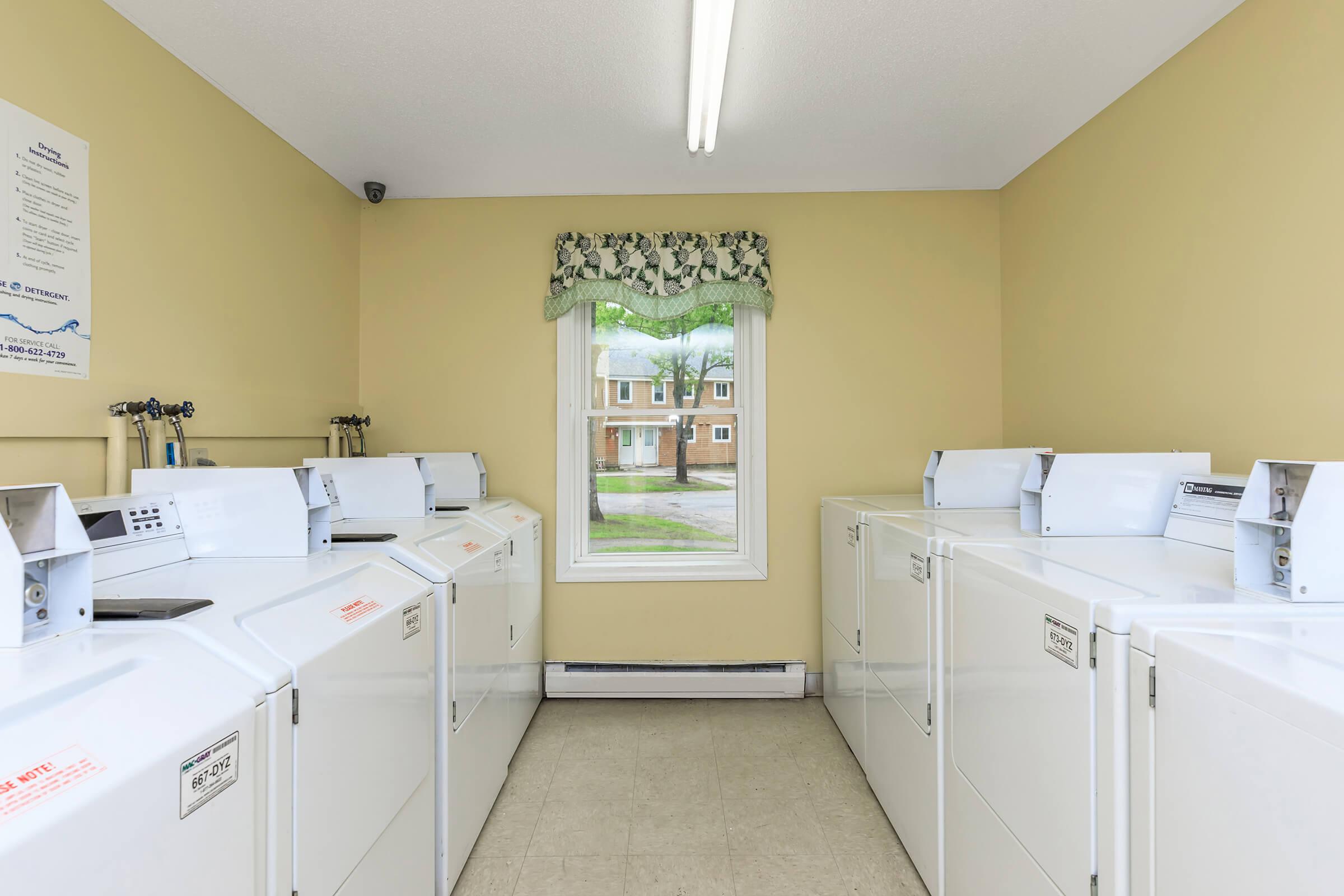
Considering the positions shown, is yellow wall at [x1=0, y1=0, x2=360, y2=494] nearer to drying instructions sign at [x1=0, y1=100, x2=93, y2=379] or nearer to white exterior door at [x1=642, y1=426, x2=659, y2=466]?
drying instructions sign at [x1=0, y1=100, x2=93, y2=379]

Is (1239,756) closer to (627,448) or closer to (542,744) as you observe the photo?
(542,744)

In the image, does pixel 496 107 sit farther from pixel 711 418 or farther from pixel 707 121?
pixel 711 418

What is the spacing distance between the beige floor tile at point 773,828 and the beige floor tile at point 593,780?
1.35 ft

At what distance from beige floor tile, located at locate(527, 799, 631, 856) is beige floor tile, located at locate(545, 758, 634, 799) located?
41mm

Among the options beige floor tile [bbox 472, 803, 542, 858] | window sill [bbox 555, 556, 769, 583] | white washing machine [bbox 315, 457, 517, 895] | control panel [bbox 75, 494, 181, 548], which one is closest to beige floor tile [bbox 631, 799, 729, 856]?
beige floor tile [bbox 472, 803, 542, 858]

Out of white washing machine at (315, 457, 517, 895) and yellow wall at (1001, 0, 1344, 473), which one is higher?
yellow wall at (1001, 0, 1344, 473)

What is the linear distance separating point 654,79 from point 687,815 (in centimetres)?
265

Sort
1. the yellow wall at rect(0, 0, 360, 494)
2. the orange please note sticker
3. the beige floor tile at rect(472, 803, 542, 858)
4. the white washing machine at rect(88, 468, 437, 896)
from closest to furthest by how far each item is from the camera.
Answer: the white washing machine at rect(88, 468, 437, 896) < the orange please note sticker < the yellow wall at rect(0, 0, 360, 494) < the beige floor tile at rect(472, 803, 542, 858)

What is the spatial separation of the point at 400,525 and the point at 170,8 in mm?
1696

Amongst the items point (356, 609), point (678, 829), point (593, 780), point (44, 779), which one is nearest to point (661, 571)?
point (593, 780)

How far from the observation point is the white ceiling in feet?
6.56

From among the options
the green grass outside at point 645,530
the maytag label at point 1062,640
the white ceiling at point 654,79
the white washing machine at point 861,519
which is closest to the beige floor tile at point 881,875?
the white washing machine at point 861,519

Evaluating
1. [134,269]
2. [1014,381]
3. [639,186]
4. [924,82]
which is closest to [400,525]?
[134,269]

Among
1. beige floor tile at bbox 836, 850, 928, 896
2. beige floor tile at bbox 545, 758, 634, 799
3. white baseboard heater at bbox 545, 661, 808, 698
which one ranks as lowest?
beige floor tile at bbox 836, 850, 928, 896
